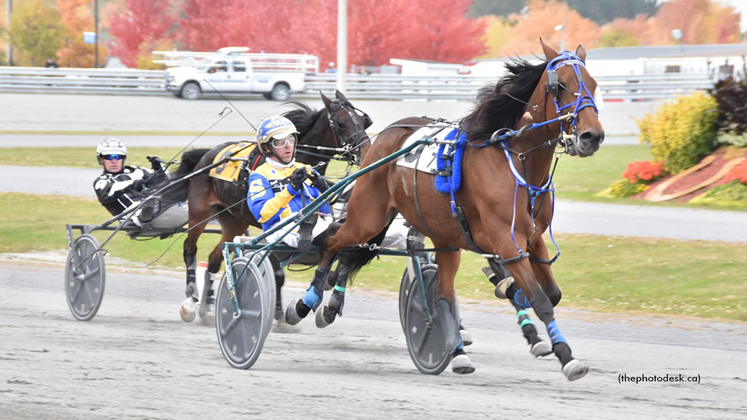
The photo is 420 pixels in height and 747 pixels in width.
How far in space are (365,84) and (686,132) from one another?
766 inches

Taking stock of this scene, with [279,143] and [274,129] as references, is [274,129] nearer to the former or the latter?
[274,129]

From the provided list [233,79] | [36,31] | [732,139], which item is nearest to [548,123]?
[732,139]

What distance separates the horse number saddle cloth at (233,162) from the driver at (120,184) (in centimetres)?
78

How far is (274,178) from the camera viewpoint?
7.20m

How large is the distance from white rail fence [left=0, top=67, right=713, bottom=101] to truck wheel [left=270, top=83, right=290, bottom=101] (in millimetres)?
472

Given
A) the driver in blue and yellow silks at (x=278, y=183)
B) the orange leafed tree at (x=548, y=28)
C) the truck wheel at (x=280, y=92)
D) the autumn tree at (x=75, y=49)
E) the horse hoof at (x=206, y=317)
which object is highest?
the orange leafed tree at (x=548, y=28)

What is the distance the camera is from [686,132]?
15609mm

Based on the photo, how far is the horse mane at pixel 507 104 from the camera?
5.88 m

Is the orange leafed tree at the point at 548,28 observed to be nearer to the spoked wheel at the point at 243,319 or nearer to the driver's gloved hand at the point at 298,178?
the driver's gloved hand at the point at 298,178

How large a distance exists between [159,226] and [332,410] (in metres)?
4.57

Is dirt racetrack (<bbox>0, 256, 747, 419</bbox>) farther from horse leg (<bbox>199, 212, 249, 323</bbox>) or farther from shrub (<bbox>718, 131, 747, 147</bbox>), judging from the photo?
shrub (<bbox>718, 131, 747, 147</bbox>)

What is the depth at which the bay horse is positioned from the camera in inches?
212

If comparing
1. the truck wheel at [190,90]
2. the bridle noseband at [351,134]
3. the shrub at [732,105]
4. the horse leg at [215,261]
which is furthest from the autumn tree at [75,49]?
the bridle noseband at [351,134]

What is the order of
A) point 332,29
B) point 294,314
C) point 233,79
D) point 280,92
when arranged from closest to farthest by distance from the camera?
point 294,314 → point 280,92 → point 233,79 → point 332,29
